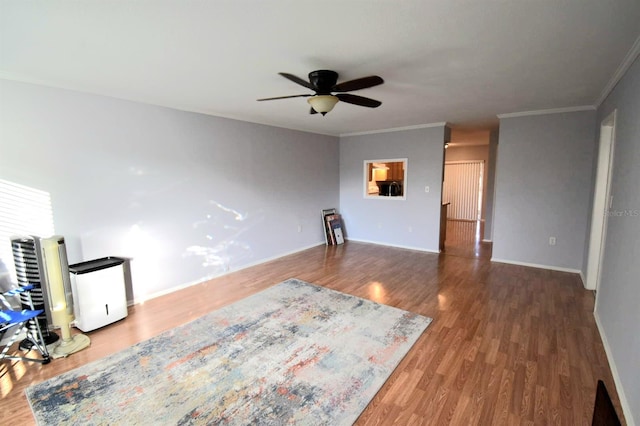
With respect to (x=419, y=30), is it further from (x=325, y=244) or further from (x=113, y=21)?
(x=325, y=244)

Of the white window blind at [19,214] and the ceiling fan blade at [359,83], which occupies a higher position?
the ceiling fan blade at [359,83]

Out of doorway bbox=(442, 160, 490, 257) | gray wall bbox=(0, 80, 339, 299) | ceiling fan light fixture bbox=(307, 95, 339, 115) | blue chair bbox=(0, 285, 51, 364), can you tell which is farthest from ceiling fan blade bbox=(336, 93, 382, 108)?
doorway bbox=(442, 160, 490, 257)

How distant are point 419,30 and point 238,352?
9.11 feet

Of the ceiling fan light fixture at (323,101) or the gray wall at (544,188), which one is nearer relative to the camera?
the ceiling fan light fixture at (323,101)

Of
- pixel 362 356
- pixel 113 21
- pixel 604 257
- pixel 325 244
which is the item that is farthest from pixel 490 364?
pixel 325 244

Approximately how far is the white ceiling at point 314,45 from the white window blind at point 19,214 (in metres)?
1.01

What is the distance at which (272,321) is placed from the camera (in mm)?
3031

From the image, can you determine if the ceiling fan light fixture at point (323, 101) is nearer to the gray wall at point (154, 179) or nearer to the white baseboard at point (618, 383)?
the gray wall at point (154, 179)

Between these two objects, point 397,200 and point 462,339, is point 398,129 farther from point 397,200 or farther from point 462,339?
point 462,339

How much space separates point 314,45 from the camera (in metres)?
2.06

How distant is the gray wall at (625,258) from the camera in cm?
182

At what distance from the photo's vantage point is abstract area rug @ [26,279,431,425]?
1874 mm

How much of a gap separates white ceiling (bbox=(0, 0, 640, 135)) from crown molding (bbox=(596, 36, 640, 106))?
21 mm

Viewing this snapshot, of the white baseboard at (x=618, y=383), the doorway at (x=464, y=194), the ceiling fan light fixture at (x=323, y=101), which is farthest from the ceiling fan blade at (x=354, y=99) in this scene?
the doorway at (x=464, y=194)
